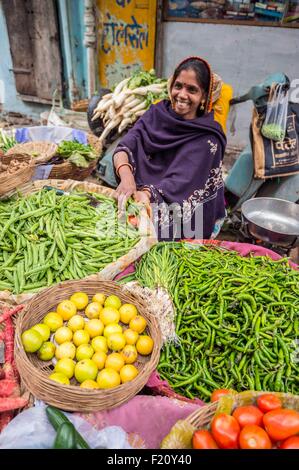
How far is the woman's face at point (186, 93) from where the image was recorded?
2.84 metres

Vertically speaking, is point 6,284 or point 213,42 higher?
point 213,42

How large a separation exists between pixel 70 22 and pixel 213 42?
2.54 metres

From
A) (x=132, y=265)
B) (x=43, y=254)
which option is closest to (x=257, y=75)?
(x=132, y=265)

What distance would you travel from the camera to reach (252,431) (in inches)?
49.1

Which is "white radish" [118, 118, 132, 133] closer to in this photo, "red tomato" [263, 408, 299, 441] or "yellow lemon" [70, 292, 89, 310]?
"yellow lemon" [70, 292, 89, 310]

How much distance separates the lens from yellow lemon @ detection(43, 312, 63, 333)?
180cm

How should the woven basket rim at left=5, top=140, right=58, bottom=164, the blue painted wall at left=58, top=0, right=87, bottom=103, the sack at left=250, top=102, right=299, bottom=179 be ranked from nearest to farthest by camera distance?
1. the sack at left=250, top=102, right=299, bottom=179
2. the woven basket rim at left=5, top=140, right=58, bottom=164
3. the blue painted wall at left=58, top=0, right=87, bottom=103

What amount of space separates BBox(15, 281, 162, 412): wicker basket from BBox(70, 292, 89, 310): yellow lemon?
3.8 inches

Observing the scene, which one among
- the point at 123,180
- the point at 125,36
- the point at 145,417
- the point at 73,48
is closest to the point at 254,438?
the point at 145,417

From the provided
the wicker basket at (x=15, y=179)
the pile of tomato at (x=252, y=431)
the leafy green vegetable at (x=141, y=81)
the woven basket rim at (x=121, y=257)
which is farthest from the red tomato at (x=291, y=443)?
the leafy green vegetable at (x=141, y=81)

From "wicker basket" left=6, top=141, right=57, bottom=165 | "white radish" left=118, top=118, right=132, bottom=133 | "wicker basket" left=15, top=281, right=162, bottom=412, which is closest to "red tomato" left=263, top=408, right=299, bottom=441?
"wicker basket" left=15, top=281, right=162, bottom=412

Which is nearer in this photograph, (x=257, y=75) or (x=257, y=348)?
(x=257, y=348)

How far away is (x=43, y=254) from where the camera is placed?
2254 millimetres

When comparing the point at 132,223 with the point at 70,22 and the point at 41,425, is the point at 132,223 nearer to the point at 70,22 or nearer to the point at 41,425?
the point at 41,425
